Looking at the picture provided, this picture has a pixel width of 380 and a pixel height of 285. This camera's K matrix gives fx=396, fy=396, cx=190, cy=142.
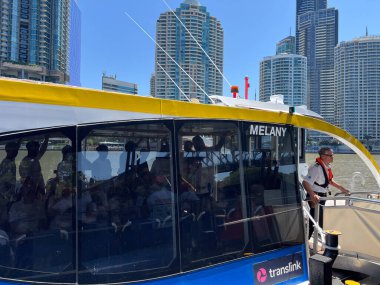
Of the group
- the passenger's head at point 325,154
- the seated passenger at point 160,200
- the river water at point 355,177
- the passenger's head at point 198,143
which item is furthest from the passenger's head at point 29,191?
the river water at point 355,177

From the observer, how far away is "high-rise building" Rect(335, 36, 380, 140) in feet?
128

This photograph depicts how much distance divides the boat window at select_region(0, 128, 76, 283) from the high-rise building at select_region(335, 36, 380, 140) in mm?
37689

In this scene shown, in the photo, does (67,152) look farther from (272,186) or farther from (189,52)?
(189,52)

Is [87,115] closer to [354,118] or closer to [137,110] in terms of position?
[137,110]

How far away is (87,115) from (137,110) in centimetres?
36

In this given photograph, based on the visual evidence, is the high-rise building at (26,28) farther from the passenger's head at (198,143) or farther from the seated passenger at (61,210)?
the seated passenger at (61,210)

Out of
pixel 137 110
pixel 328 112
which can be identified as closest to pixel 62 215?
pixel 137 110

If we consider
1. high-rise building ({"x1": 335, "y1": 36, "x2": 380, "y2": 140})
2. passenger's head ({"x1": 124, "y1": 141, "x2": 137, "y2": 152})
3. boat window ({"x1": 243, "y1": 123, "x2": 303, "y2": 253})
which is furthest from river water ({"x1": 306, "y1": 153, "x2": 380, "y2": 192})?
→ passenger's head ({"x1": 124, "y1": 141, "x2": 137, "y2": 152})

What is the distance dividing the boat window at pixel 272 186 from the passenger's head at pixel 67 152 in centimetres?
147

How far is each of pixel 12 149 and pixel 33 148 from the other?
112 millimetres

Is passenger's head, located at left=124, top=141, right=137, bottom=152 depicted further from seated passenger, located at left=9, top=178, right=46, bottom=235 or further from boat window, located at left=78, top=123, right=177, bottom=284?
seated passenger, located at left=9, top=178, right=46, bottom=235

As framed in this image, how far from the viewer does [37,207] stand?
92.2 inches

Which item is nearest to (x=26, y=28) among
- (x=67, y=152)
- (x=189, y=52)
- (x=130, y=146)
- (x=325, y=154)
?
(x=189, y=52)

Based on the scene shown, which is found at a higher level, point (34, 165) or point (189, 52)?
point (189, 52)
